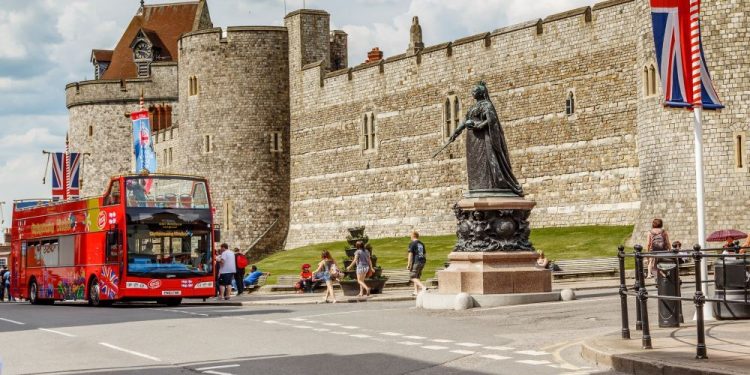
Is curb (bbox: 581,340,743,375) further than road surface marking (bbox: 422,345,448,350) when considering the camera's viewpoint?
No

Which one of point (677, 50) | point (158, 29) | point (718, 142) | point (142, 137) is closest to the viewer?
point (677, 50)

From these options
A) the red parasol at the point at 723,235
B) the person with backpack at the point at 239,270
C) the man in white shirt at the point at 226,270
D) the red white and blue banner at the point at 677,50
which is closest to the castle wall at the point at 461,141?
the red parasol at the point at 723,235

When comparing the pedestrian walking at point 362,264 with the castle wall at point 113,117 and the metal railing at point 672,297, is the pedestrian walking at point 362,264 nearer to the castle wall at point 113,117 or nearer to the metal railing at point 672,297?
the metal railing at point 672,297

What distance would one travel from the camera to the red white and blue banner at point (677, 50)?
16625 mm

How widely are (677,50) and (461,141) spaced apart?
93.2ft

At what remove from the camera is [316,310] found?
23.2 metres

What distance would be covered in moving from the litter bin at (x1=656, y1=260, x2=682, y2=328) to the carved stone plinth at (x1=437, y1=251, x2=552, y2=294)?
6.27m

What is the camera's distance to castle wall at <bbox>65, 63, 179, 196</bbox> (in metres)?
67.7

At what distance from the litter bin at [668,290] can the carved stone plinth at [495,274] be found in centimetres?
627

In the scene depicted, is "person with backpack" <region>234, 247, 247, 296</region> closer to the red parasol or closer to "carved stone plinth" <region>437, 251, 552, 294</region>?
the red parasol

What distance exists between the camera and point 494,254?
2097cm

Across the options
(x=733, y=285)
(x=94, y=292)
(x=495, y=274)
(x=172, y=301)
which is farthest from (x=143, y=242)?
(x=733, y=285)

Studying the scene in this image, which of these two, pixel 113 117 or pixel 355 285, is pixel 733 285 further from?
pixel 113 117

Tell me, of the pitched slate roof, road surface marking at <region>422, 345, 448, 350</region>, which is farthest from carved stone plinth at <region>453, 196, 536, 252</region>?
the pitched slate roof
